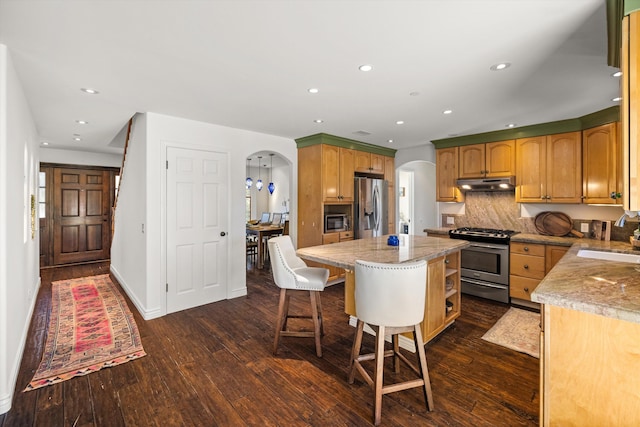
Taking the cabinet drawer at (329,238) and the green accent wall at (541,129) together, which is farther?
the cabinet drawer at (329,238)

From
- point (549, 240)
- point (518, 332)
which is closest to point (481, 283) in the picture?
point (549, 240)

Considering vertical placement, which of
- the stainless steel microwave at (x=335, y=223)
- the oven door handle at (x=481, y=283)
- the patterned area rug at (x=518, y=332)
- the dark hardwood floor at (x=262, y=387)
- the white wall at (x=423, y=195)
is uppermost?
the white wall at (x=423, y=195)

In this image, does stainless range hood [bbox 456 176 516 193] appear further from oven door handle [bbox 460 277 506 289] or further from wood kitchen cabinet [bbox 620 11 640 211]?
wood kitchen cabinet [bbox 620 11 640 211]

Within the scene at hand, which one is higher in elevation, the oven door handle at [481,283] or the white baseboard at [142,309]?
the oven door handle at [481,283]

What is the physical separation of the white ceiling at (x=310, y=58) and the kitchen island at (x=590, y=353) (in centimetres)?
150

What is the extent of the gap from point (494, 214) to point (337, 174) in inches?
101

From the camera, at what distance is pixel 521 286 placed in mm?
3848

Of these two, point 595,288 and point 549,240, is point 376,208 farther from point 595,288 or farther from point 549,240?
point 595,288

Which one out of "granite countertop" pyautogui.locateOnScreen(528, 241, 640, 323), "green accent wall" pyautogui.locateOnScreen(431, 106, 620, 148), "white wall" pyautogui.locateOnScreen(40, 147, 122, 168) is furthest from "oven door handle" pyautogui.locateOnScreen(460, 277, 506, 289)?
"white wall" pyautogui.locateOnScreen(40, 147, 122, 168)

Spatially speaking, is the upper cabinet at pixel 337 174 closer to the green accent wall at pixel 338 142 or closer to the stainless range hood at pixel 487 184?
the green accent wall at pixel 338 142

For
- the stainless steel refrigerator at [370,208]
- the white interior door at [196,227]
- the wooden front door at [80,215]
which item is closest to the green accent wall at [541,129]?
the stainless steel refrigerator at [370,208]

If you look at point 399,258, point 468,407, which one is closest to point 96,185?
point 399,258

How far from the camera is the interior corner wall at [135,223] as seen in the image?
3.55m

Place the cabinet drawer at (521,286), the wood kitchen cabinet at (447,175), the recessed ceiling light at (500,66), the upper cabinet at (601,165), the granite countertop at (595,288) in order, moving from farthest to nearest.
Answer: the wood kitchen cabinet at (447,175)
the cabinet drawer at (521,286)
the upper cabinet at (601,165)
the recessed ceiling light at (500,66)
the granite countertop at (595,288)
